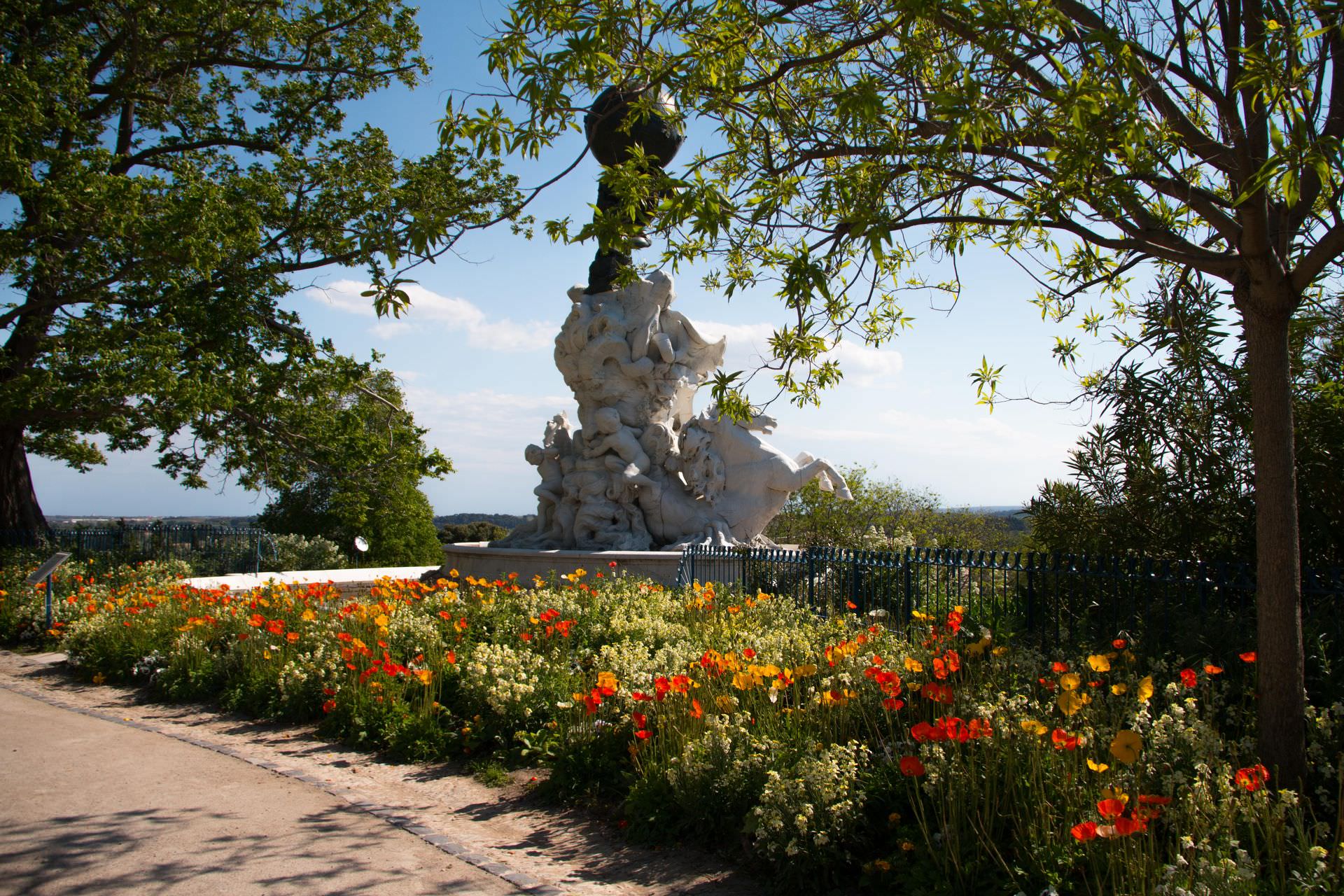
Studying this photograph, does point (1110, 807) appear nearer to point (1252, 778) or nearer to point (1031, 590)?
point (1252, 778)

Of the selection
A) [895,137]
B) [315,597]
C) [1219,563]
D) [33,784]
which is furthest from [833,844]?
[315,597]

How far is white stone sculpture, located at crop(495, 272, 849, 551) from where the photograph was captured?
13.4 metres

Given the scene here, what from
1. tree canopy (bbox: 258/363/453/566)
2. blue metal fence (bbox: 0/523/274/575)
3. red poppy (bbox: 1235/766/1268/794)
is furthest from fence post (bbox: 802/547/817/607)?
blue metal fence (bbox: 0/523/274/575)

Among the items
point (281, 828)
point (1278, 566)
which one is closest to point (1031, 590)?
point (1278, 566)

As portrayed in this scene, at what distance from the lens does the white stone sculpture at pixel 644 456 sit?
13.4 meters

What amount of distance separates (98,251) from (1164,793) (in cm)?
1707

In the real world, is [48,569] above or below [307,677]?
above

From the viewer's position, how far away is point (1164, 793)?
3.93 meters

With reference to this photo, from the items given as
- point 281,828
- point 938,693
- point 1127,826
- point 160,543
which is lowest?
point 281,828

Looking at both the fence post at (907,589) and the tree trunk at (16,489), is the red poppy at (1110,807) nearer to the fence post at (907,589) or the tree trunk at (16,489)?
the fence post at (907,589)

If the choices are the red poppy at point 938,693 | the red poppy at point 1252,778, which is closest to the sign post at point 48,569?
the red poppy at point 938,693

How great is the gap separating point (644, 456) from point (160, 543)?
34.2 ft

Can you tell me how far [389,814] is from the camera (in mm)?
5219

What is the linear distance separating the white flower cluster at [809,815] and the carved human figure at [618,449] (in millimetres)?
9107
